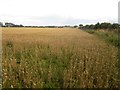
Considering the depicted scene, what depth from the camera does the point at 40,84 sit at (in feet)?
17.9

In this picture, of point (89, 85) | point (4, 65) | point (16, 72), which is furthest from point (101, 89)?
point (4, 65)

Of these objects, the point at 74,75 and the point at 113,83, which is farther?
the point at 74,75

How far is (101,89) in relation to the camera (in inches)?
221

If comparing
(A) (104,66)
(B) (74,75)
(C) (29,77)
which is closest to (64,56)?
(A) (104,66)

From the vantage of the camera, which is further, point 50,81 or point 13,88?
point 50,81

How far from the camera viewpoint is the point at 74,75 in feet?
21.2

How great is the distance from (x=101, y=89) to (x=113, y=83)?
1.93 feet

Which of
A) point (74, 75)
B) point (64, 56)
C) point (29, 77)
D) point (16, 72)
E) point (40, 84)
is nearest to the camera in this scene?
point (40, 84)

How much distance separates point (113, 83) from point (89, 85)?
84 centimetres

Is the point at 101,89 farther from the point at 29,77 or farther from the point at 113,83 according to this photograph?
the point at 29,77

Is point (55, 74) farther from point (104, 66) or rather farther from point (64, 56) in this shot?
point (64, 56)

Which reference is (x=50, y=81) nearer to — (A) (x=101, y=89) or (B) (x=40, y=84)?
(B) (x=40, y=84)

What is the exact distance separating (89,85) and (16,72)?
2395 millimetres

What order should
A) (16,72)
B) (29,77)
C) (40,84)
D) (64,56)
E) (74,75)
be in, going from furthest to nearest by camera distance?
(64,56) < (16,72) < (74,75) < (29,77) < (40,84)
